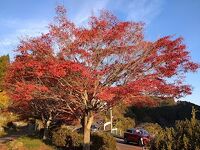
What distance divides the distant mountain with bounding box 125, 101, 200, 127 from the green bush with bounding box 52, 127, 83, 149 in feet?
120

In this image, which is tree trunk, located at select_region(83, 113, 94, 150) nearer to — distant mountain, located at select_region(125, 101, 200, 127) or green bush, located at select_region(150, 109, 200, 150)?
green bush, located at select_region(150, 109, 200, 150)

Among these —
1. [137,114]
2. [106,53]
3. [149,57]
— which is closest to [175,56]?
[149,57]

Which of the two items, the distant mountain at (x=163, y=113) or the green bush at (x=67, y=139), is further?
the distant mountain at (x=163, y=113)

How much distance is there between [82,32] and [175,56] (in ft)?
15.3

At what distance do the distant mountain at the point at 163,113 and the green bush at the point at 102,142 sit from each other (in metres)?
38.6

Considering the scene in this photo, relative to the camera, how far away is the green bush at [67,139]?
23328 millimetres

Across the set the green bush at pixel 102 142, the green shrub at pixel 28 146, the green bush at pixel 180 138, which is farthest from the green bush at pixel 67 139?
the green bush at pixel 180 138

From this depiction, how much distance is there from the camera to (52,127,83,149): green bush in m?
23.3

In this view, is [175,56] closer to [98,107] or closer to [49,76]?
[98,107]

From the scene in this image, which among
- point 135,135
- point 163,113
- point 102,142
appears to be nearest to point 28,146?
point 102,142

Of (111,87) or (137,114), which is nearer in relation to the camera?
(111,87)

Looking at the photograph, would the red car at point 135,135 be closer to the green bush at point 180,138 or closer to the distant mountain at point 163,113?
the green bush at point 180,138

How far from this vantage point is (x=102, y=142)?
69.9ft

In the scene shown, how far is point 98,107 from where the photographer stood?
1883cm
